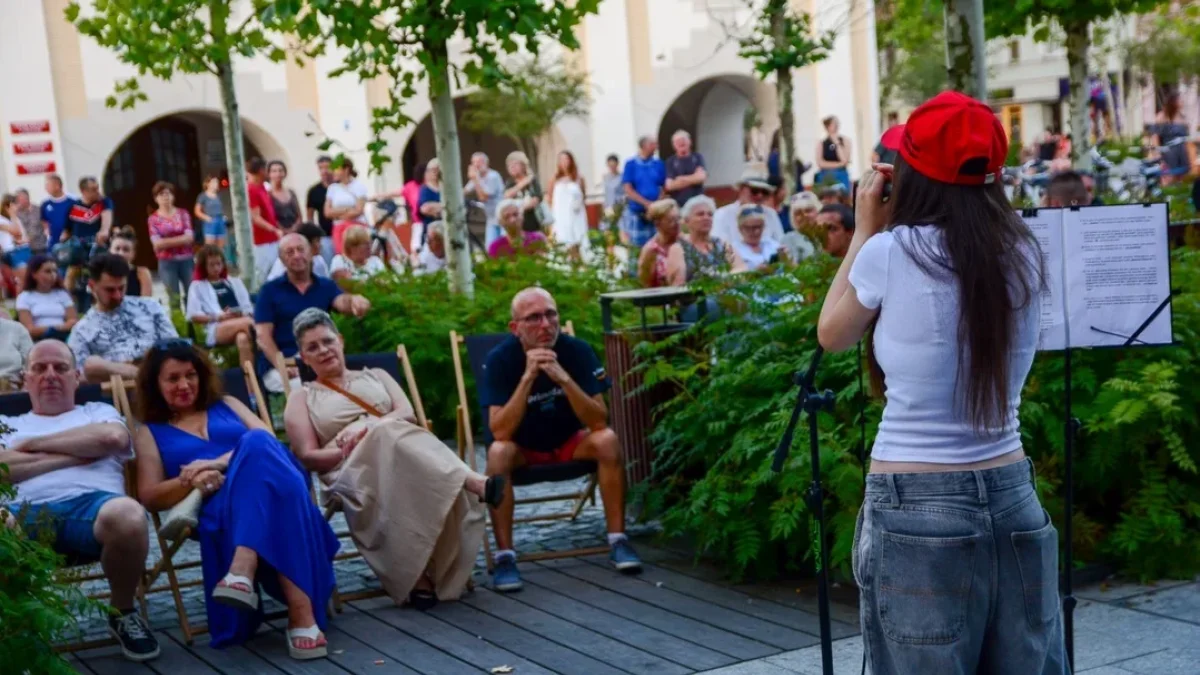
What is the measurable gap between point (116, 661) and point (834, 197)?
649 cm

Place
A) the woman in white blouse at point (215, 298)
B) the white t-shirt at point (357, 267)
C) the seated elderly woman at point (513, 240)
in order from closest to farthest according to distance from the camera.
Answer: the woman in white blouse at point (215, 298), the white t-shirt at point (357, 267), the seated elderly woman at point (513, 240)

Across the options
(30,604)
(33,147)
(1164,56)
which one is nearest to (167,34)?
(30,604)

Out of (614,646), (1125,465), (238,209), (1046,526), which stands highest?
(238,209)

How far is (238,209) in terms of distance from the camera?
1385cm

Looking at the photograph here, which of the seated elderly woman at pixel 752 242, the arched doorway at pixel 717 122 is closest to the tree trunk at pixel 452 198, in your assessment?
the seated elderly woman at pixel 752 242

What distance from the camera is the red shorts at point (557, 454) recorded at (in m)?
6.86

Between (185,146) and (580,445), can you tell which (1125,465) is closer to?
(580,445)

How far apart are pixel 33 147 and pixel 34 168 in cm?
36

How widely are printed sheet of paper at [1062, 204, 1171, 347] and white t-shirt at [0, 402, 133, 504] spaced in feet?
12.4

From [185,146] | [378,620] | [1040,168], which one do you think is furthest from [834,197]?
[185,146]

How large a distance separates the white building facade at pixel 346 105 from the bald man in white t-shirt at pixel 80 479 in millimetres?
15379

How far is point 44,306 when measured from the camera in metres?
10.7

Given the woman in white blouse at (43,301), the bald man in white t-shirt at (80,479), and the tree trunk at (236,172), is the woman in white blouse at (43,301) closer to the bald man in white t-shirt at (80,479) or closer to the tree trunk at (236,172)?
the tree trunk at (236,172)

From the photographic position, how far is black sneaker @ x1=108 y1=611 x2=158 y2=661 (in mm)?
5656
